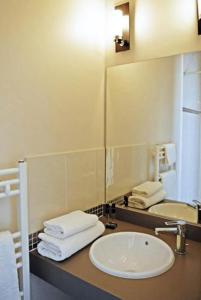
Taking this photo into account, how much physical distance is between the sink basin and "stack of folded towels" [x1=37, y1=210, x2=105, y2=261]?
45 centimetres

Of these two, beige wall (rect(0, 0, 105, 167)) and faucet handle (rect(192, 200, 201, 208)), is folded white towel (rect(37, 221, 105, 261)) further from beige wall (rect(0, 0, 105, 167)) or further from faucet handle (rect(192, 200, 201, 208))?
faucet handle (rect(192, 200, 201, 208))

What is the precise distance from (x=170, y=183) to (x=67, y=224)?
0.70 metres

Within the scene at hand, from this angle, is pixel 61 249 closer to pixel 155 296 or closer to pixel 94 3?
pixel 155 296

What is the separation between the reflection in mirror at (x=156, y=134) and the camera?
1518 millimetres

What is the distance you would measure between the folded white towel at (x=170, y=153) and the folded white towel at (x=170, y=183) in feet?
0.22

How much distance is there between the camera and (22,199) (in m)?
1.24

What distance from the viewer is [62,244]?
1304 millimetres

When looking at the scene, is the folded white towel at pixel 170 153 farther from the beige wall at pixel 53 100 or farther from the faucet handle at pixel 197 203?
the beige wall at pixel 53 100

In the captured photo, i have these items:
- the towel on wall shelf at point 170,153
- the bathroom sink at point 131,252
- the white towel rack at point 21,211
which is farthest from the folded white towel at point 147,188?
the white towel rack at point 21,211

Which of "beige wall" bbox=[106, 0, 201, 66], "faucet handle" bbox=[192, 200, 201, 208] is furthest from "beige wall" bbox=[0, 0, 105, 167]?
"faucet handle" bbox=[192, 200, 201, 208]

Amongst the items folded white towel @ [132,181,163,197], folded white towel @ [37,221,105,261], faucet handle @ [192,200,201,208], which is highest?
folded white towel @ [132,181,163,197]

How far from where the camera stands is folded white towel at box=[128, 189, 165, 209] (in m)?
1.68

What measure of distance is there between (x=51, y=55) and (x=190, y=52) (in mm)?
800

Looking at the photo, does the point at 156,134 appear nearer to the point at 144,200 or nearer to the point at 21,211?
the point at 144,200
